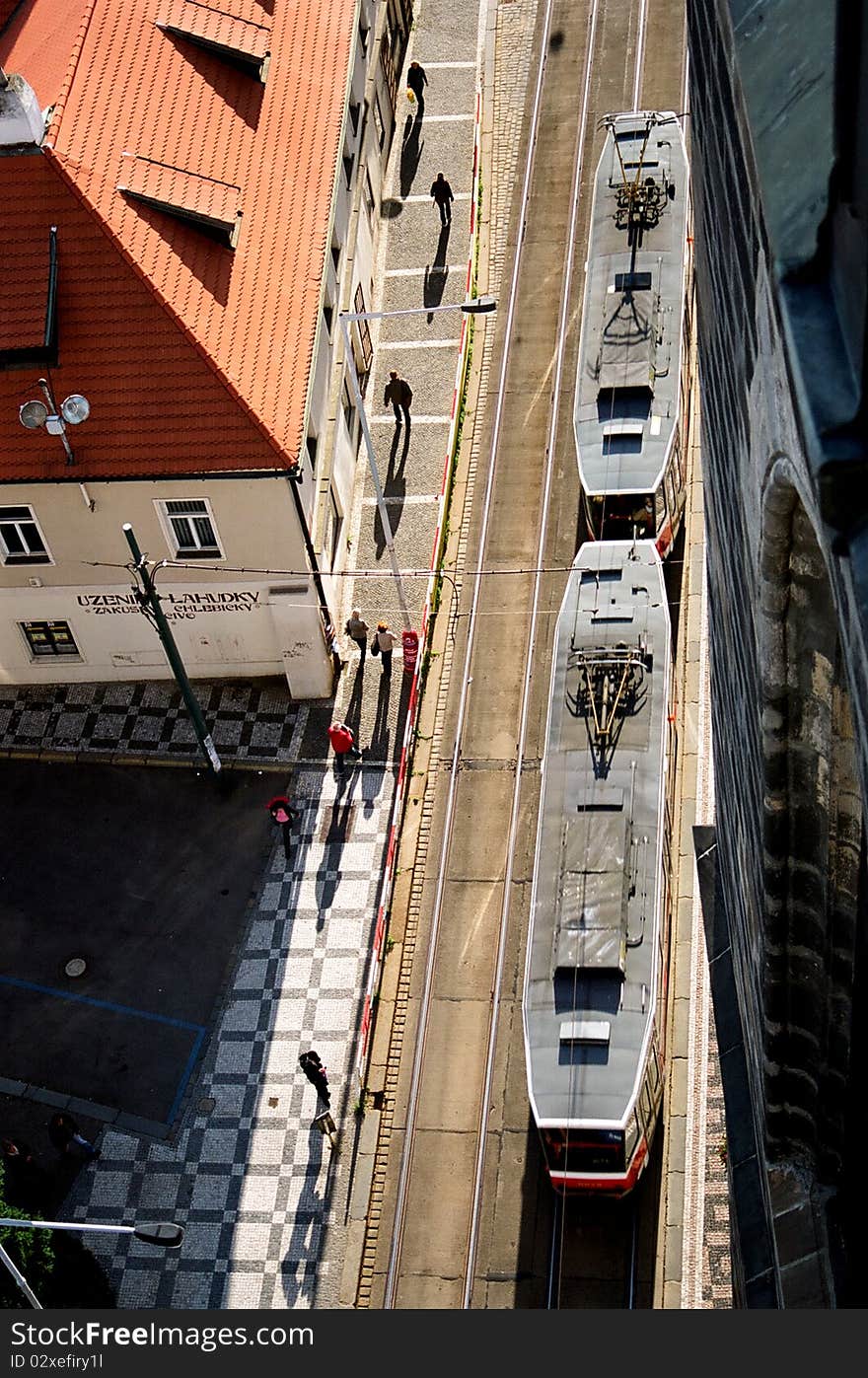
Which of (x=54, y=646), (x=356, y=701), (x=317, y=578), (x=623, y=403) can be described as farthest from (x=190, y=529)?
(x=623, y=403)

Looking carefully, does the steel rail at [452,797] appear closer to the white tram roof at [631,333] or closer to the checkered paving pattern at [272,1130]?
the checkered paving pattern at [272,1130]

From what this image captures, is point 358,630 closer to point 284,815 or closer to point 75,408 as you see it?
point 284,815

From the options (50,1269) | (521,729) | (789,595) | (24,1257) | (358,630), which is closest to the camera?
(789,595)

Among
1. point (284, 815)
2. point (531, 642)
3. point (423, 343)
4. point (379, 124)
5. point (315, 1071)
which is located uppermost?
point (379, 124)

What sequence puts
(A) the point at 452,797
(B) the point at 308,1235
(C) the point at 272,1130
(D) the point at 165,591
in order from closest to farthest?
1. (B) the point at 308,1235
2. (C) the point at 272,1130
3. (A) the point at 452,797
4. (D) the point at 165,591

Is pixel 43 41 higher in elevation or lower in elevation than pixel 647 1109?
higher

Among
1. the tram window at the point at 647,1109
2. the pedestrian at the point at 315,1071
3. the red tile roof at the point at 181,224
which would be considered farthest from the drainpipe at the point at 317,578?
the tram window at the point at 647,1109

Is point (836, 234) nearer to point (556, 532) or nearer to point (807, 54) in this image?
point (807, 54)

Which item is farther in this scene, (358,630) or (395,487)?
(395,487)

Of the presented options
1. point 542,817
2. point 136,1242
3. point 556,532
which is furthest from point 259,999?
Result: point 556,532
